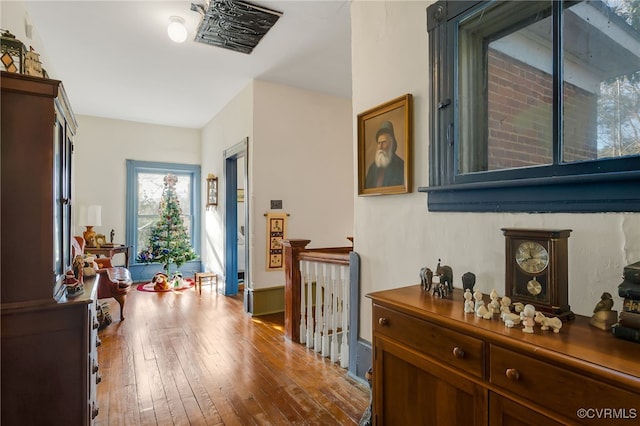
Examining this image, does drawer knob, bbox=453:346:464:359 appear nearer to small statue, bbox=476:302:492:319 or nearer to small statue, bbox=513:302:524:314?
small statue, bbox=476:302:492:319

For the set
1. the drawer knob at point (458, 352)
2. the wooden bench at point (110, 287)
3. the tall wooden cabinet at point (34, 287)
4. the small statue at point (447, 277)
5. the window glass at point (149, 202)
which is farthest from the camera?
the window glass at point (149, 202)

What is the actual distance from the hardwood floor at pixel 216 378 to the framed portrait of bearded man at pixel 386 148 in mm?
1531

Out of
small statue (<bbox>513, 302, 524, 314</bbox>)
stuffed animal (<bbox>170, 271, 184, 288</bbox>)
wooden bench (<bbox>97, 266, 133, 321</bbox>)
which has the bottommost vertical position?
stuffed animal (<bbox>170, 271, 184, 288</bbox>)

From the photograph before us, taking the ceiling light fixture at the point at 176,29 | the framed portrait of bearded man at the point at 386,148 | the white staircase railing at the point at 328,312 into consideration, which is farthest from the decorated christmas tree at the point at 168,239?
the framed portrait of bearded man at the point at 386,148

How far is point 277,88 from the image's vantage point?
177 inches

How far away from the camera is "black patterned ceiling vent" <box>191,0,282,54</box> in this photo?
2758 millimetres

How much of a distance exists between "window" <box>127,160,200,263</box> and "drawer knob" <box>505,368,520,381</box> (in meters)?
6.56

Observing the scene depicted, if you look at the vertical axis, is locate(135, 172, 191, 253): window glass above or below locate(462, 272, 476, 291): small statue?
above

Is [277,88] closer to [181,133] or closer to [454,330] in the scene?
[181,133]

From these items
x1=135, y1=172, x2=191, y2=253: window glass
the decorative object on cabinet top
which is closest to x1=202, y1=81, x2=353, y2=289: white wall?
x1=135, y1=172, x2=191, y2=253: window glass

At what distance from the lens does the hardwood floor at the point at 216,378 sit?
2.12 metres

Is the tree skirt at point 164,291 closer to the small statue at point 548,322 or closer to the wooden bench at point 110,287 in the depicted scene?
the wooden bench at point 110,287

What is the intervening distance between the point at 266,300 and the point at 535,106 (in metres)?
3.68

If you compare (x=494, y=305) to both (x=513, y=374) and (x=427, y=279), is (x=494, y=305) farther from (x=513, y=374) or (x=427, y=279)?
(x=427, y=279)
